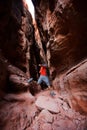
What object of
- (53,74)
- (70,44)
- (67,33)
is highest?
(67,33)

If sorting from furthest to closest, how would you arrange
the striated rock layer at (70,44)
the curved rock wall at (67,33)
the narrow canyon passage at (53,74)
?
the curved rock wall at (67,33), the striated rock layer at (70,44), the narrow canyon passage at (53,74)

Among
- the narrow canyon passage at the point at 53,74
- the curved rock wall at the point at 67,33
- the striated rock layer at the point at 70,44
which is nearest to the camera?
the narrow canyon passage at the point at 53,74

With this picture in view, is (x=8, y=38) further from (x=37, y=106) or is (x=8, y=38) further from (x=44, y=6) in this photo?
(x=37, y=106)

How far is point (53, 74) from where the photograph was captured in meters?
10.9

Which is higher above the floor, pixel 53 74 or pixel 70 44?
pixel 70 44

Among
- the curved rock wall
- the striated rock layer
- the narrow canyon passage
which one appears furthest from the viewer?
the curved rock wall

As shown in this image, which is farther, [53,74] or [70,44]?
[53,74]

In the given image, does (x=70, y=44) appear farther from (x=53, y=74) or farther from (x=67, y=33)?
(x=53, y=74)

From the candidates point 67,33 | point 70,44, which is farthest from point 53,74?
point 67,33

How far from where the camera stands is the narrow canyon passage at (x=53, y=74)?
18.1 feet

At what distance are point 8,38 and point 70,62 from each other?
5.24 m

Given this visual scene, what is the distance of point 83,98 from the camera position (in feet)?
18.3

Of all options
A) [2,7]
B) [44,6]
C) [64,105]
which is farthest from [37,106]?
[44,6]

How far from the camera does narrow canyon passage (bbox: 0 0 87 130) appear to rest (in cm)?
551
